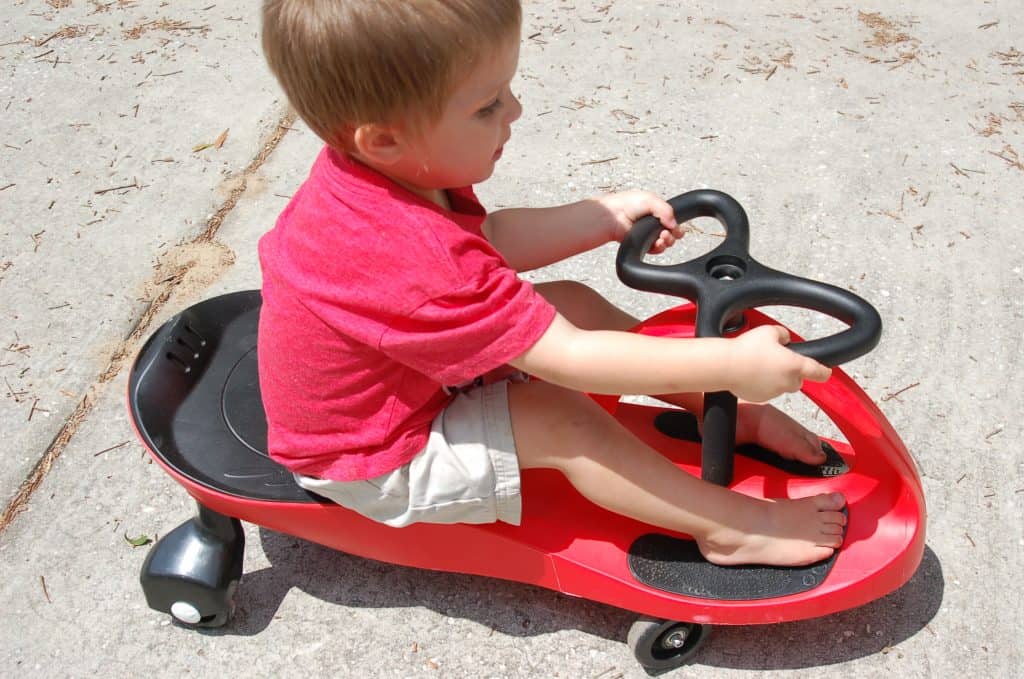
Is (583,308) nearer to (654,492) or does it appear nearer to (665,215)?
(665,215)

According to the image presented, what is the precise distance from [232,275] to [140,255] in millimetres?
272

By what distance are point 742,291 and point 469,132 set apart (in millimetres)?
433

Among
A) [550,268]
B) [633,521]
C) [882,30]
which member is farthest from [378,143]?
[882,30]

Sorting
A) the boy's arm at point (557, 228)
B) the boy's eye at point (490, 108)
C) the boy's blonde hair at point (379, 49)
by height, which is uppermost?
the boy's blonde hair at point (379, 49)

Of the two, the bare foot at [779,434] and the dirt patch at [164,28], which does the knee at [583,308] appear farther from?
the dirt patch at [164,28]

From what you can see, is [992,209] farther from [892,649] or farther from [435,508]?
[435,508]

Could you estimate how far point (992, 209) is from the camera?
8.11 feet

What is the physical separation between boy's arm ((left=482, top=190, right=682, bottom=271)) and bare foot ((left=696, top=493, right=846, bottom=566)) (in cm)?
52

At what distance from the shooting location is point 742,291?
1.34m

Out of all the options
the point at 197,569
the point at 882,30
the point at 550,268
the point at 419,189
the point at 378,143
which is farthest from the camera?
the point at 882,30

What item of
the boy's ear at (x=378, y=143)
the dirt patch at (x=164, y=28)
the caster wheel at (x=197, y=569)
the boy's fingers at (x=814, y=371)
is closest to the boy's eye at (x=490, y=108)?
the boy's ear at (x=378, y=143)

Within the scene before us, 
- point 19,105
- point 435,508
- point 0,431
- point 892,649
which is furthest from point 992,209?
point 19,105

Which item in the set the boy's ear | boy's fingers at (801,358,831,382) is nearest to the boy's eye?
the boy's ear

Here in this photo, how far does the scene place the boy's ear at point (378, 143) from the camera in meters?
1.25
